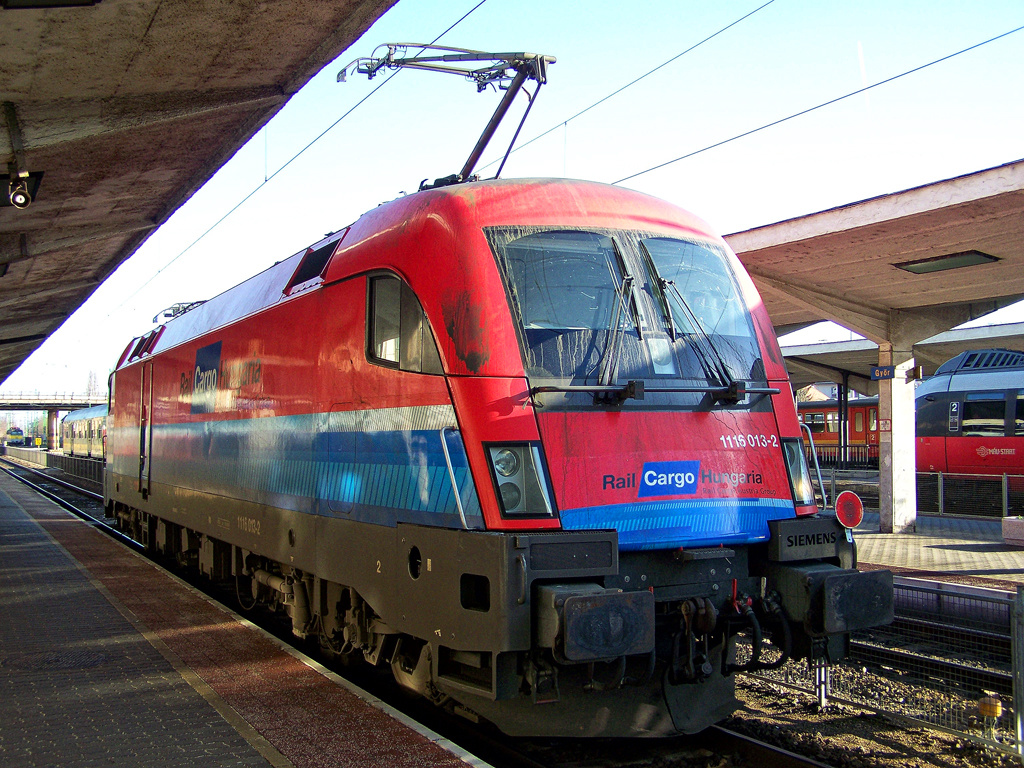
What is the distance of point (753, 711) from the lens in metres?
6.78

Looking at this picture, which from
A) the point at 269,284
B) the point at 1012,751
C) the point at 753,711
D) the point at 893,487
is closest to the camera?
the point at 1012,751

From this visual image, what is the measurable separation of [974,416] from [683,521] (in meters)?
20.4

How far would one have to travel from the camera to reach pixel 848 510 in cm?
579

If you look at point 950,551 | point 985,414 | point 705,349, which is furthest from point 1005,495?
point 705,349

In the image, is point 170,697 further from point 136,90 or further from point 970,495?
point 970,495

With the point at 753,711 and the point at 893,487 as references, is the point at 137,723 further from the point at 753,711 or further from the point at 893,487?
the point at 893,487

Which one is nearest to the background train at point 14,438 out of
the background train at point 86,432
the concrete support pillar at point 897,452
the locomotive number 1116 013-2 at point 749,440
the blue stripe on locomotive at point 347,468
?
the background train at point 86,432

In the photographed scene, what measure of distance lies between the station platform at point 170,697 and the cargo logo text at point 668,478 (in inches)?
70.7

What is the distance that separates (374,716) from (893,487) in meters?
14.0

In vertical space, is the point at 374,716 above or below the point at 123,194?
below

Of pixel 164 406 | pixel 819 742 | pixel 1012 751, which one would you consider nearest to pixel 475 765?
pixel 819 742

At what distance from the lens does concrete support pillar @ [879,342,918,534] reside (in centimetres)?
1658

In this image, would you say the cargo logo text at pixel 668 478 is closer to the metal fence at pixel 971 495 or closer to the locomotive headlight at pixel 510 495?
the locomotive headlight at pixel 510 495

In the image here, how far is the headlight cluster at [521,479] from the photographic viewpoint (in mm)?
4711
